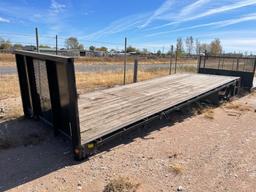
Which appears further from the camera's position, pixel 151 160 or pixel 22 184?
pixel 151 160

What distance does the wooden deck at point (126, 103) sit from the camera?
351 cm

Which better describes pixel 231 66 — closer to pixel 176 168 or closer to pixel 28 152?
pixel 176 168

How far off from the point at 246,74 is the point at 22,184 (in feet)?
29.5

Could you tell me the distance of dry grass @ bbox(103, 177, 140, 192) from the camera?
8.30 ft

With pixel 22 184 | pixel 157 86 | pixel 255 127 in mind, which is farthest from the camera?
pixel 157 86

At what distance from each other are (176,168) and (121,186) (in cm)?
86

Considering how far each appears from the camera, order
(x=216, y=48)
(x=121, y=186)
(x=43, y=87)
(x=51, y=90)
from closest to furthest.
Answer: (x=121, y=186) < (x=51, y=90) < (x=43, y=87) < (x=216, y=48)

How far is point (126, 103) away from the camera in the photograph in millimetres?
4660

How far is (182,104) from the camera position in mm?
4883

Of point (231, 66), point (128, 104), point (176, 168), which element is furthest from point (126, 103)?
point (231, 66)

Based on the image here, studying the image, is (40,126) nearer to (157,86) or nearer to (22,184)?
(22,184)

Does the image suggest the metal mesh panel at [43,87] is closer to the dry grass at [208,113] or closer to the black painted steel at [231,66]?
the dry grass at [208,113]

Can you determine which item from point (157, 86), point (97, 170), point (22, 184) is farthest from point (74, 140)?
point (157, 86)

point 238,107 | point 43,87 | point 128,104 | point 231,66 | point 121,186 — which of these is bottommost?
point 238,107
